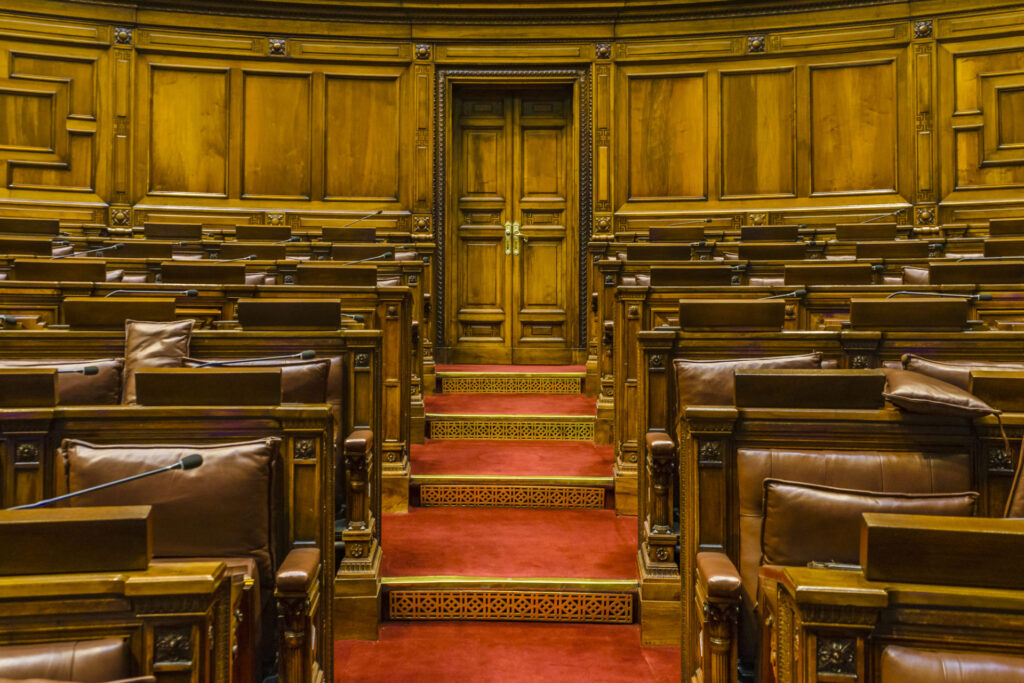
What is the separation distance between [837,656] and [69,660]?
86 centimetres

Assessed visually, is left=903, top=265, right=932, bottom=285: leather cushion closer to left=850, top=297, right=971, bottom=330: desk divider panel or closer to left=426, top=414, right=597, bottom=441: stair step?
left=850, top=297, right=971, bottom=330: desk divider panel

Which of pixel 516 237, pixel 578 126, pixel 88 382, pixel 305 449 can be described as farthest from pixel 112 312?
pixel 578 126

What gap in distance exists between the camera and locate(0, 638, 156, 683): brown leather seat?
34.9 inches

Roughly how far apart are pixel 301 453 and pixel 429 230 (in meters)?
4.23

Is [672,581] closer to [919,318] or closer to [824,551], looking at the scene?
[824,551]

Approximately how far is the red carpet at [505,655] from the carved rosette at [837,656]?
1.00 meters

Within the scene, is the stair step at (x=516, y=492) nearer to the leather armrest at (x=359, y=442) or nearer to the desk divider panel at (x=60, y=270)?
the leather armrest at (x=359, y=442)

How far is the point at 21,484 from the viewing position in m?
1.60

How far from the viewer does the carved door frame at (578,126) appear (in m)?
5.73

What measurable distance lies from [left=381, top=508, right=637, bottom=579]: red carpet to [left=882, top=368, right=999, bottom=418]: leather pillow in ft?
3.18

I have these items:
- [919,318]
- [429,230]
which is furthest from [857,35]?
[919,318]

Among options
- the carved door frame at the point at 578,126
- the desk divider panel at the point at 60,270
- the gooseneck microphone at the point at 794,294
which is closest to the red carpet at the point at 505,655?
the gooseneck microphone at the point at 794,294

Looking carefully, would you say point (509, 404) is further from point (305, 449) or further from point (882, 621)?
point (882, 621)

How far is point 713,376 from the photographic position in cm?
201
